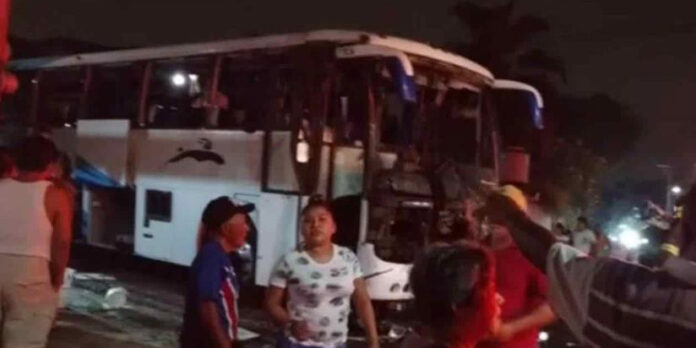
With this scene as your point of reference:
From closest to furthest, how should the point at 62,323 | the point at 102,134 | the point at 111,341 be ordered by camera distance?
1. the point at 111,341
2. the point at 62,323
3. the point at 102,134

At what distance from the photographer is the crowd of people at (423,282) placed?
225 cm

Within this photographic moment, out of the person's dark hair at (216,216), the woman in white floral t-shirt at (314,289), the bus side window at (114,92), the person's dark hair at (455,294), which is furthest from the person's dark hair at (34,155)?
the bus side window at (114,92)

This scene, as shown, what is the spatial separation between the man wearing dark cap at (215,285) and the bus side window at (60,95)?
40.6 ft

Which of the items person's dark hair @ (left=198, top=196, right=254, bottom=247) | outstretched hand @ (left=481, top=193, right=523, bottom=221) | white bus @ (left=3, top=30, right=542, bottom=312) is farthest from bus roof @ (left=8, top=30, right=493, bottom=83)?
outstretched hand @ (left=481, top=193, right=523, bottom=221)

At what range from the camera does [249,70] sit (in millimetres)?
13352

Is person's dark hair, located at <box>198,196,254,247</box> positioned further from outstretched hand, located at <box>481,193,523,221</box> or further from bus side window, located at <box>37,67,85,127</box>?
bus side window, located at <box>37,67,85,127</box>

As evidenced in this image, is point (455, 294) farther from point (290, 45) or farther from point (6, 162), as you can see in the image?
point (290, 45)

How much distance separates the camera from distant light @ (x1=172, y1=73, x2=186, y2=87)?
14516mm

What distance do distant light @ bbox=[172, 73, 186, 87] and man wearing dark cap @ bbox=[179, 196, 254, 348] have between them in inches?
379

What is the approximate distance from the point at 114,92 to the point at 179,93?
76.8 inches

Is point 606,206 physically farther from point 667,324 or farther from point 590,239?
point 667,324

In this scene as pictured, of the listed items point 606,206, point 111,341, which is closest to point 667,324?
point 111,341

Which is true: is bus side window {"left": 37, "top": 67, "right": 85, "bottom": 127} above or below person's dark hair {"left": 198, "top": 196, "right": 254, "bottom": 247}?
above

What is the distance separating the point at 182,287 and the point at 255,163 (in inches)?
116
